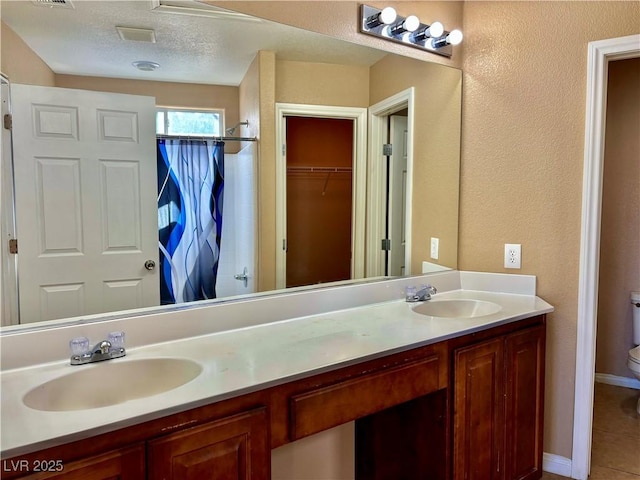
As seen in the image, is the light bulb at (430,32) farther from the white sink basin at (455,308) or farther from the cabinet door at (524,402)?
the cabinet door at (524,402)

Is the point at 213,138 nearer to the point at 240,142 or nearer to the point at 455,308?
the point at 240,142

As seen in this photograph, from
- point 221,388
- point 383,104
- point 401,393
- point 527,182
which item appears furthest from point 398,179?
point 221,388

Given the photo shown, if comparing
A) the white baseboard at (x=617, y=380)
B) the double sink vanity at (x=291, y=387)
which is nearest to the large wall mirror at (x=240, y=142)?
the double sink vanity at (x=291, y=387)

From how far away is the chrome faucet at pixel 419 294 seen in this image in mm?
2049

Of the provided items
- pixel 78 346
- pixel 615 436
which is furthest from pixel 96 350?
pixel 615 436

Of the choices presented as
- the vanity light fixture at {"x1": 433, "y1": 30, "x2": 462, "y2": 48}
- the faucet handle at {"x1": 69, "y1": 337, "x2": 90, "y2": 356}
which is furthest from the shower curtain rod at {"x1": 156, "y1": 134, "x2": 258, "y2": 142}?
the vanity light fixture at {"x1": 433, "y1": 30, "x2": 462, "y2": 48}

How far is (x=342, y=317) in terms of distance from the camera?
178 cm

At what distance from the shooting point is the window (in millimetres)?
1507

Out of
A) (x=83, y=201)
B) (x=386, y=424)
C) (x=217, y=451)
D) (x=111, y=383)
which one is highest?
(x=83, y=201)

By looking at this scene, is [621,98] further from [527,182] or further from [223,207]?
[223,207]

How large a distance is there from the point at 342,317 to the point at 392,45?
1272 millimetres

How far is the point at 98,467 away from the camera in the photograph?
93 cm

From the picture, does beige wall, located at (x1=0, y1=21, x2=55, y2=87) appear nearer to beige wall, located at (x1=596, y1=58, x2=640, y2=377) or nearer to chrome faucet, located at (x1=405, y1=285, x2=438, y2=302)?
chrome faucet, located at (x1=405, y1=285, x2=438, y2=302)

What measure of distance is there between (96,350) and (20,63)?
86cm
